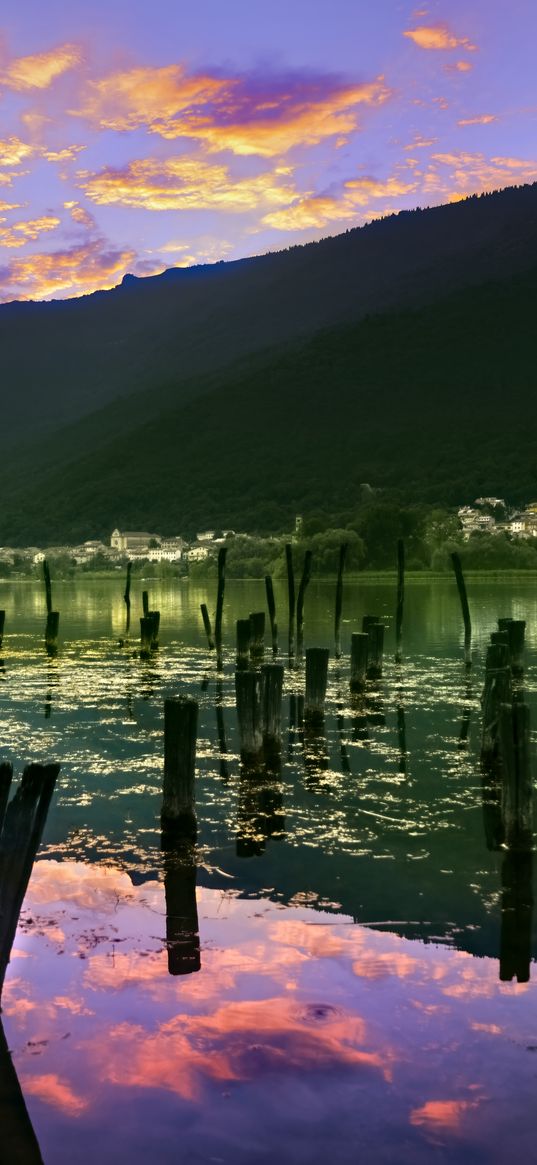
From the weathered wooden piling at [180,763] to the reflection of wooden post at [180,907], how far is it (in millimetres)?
233

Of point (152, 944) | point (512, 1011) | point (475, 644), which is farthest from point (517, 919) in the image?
point (475, 644)

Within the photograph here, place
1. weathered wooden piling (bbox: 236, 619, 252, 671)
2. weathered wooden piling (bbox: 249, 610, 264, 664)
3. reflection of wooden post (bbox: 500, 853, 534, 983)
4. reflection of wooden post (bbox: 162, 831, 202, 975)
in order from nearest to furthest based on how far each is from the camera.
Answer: reflection of wooden post (bbox: 500, 853, 534, 983), reflection of wooden post (bbox: 162, 831, 202, 975), weathered wooden piling (bbox: 236, 619, 252, 671), weathered wooden piling (bbox: 249, 610, 264, 664)

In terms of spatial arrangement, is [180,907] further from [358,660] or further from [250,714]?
[358,660]

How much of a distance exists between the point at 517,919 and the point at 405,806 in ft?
16.3

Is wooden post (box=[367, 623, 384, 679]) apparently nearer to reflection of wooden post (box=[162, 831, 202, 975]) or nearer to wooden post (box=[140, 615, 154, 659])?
wooden post (box=[140, 615, 154, 659])

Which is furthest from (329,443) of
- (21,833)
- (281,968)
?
(21,833)

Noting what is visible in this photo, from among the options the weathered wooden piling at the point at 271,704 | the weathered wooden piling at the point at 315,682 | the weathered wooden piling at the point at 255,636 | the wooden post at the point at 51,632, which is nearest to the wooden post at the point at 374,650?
the weathered wooden piling at the point at 255,636

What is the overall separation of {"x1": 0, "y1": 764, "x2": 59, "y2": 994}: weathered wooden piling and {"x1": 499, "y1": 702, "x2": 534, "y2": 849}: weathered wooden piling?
19.7 ft

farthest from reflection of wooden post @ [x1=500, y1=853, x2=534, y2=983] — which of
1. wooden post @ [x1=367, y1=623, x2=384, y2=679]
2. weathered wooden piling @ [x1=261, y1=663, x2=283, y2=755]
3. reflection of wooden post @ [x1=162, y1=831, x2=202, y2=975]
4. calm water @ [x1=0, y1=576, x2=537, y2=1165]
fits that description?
wooden post @ [x1=367, y1=623, x2=384, y2=679]

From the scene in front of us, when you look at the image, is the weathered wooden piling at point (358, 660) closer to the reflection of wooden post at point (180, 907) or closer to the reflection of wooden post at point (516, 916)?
the reflection of wooden post at point (180, 907)

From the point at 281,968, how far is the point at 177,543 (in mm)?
168296

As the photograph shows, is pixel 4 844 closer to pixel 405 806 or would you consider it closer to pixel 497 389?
pixel 405 806

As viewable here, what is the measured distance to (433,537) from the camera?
424 ft

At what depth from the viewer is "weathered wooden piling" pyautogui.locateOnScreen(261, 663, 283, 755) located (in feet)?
59.4
